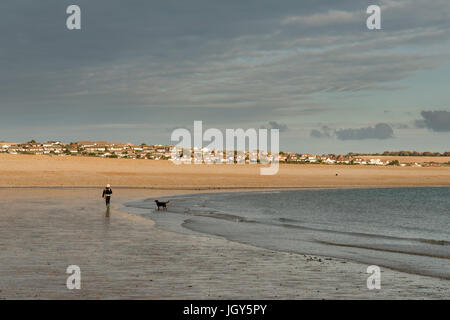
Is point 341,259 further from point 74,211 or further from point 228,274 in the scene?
point 74,211

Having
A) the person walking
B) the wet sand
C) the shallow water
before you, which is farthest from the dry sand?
the wet sand

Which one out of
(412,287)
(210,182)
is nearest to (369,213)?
(412,287)

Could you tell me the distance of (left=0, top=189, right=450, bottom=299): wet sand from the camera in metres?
14.1

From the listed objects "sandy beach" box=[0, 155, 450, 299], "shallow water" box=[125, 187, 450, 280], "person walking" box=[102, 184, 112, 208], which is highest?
"person walking" box=[102, 184, 112, 208]

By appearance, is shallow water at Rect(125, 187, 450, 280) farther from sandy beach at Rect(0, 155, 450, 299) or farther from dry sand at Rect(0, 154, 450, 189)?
dry sand at Rect(0, 154, 450, 189)

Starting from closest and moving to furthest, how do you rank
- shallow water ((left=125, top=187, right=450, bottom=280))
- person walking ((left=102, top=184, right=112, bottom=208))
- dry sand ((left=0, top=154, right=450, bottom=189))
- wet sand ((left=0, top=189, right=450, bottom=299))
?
wet sand ((left=0, top=189, right=450, bottom=299))
shallow water ((left=125, top=187, right=450, bottom=280))
person walking ((left=102, top=184, right=112, bottom=208))
dry sand ((left=0, top=154, right=450, bottom=189))

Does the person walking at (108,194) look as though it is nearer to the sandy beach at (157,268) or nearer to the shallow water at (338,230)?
the shallow water at (338,230)

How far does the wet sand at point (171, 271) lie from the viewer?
14.1m

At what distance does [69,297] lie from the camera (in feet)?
43.1

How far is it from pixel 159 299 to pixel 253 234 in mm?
16694

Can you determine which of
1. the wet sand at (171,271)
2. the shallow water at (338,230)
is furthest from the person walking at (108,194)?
the wet sand at (171,271)

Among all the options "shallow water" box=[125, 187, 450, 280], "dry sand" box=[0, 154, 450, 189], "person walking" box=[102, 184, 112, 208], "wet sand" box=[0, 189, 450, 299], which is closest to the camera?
"wet sand" box=[0, 189, 450, 299]

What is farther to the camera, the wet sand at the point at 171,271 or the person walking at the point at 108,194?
the person walking at the point at 108,194
